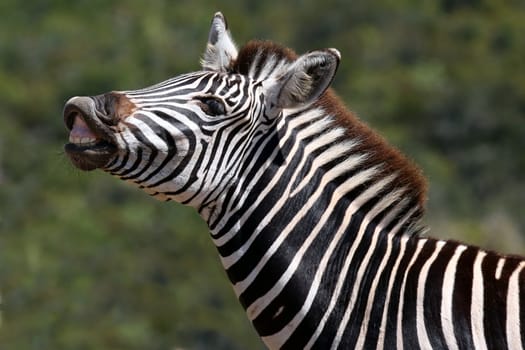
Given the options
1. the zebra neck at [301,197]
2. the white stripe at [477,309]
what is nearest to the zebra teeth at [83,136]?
the zebra neck at [301,197]

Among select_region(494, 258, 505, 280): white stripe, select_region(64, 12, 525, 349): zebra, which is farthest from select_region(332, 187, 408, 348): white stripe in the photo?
select_region(494, 258, 505, 280): white stripe

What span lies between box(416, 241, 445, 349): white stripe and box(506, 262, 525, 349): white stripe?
0.45m

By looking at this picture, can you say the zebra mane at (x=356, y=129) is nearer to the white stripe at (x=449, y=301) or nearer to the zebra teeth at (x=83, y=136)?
the white stripe at (x=449, y=301)

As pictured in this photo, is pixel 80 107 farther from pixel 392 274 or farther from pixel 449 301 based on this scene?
pixel 449 301

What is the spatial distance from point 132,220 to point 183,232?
699cm

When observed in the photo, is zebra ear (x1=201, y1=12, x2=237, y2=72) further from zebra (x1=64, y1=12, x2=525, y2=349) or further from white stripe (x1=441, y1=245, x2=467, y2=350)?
white stripe (x1=441, y1=245, x2=467, y2=350)

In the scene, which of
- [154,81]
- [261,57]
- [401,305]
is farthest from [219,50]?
[154,81]

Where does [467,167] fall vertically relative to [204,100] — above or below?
above

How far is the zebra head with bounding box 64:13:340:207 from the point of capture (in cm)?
860

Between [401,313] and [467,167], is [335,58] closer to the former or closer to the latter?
[401,313]

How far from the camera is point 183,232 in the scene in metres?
49.5

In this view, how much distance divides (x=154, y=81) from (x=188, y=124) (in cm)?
6975

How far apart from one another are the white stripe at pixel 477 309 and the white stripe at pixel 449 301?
11 cm

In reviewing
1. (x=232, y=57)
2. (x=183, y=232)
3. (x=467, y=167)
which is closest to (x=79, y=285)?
(x=183, y=232)
